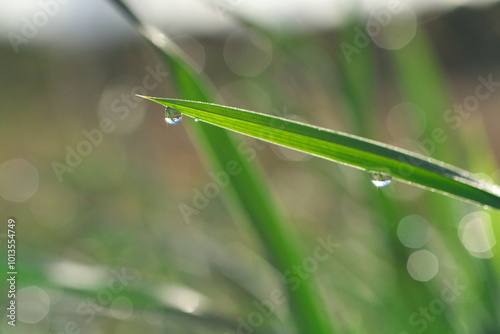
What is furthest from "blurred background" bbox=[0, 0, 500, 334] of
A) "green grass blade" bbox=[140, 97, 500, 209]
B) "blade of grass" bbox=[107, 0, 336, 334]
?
"green grass blade" bbox=[140, 97, 500, 209]

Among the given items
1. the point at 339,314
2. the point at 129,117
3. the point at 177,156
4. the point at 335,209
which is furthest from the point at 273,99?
the point at 177,156

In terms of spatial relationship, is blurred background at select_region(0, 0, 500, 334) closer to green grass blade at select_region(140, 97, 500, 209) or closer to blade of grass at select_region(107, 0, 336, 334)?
blade of grass at select_region(107, 0, 336, 334)

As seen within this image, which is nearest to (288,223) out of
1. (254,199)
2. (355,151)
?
(254,199)

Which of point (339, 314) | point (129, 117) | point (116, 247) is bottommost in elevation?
point (339, 314)

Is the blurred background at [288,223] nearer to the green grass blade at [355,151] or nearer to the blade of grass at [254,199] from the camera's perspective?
the blade of grass at [254,199]

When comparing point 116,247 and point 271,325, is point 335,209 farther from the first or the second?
point 271,325

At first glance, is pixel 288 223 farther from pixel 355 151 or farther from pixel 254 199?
pixel 355 151

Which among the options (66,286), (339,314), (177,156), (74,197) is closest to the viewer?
(66,286)

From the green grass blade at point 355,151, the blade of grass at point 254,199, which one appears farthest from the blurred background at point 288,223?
the green grass blade at point 355,151
